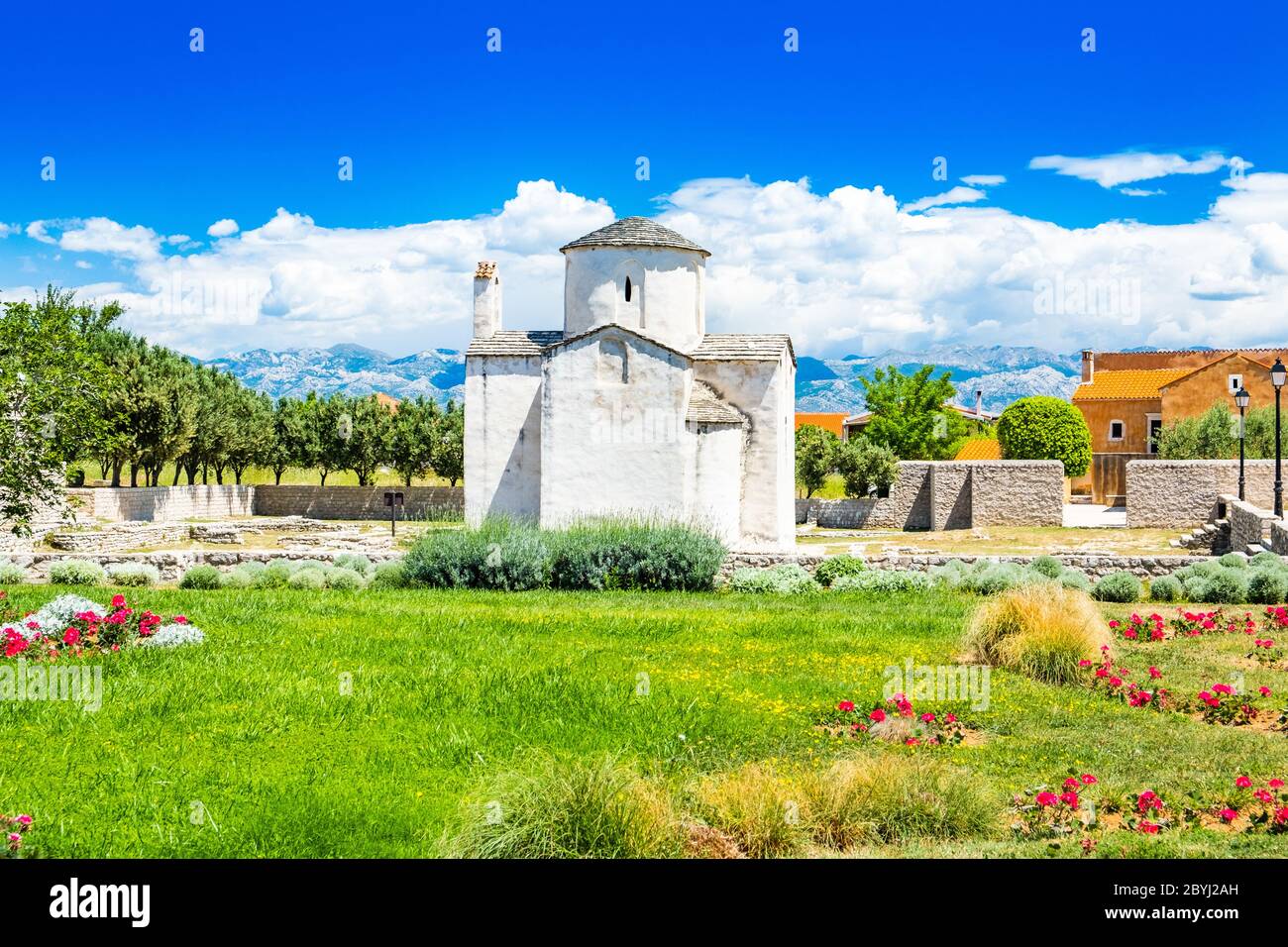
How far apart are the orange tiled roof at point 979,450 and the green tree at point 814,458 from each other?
20389 mm

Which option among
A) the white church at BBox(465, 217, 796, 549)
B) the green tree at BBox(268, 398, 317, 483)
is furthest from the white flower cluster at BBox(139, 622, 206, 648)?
the green tree at BBox(268, 398, 317, 483)

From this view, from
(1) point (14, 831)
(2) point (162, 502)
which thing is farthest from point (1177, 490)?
(2) point (162, 502)

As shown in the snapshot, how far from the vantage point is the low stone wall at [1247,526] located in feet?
68.0

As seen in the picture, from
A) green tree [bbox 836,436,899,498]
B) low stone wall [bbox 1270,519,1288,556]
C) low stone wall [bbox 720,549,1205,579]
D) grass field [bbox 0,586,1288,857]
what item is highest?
green tree [bbox 836,436,899,498]

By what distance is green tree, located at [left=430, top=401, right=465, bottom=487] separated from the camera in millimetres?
46125

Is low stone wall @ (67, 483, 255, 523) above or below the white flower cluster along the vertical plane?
above

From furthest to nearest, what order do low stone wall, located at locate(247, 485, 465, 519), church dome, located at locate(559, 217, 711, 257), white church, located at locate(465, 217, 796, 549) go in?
low stone wall, located at locate(247, 485, 465, 519)
church dome, located at locate(559, 217, 711, 257)
white church, located at locate(465, 217, 796, 549)

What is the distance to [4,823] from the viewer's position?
5695 mm

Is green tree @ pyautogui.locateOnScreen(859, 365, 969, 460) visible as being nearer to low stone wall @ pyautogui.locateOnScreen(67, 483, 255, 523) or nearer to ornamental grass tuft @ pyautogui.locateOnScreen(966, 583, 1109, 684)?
low stone wall @ pyautogui.locateOnScreen(67, 483, 255, 523)

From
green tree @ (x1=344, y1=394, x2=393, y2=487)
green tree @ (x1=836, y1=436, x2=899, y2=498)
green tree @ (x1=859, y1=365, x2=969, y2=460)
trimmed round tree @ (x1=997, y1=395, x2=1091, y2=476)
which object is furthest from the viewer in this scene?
green tree @ (x1=859, y1=365, x2=969, y2=460)

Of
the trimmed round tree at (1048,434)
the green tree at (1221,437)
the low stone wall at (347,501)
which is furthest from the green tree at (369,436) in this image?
the green tree at (1221,437)

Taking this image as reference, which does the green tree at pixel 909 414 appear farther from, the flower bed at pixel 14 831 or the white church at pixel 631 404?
the flower bed at pixel 14 831

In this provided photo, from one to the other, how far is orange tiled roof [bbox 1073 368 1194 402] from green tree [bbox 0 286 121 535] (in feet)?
169

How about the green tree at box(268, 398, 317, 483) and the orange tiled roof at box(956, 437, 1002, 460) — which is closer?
the green tree at box(268, 398, 317, 483)
